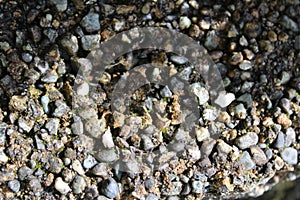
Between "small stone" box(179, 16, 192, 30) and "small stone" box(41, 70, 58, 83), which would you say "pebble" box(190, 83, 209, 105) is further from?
"small stone" box(41, 70, 58, 83)

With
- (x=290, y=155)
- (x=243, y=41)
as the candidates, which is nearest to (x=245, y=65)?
(x=243, y=41)

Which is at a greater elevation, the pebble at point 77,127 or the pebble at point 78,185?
the pebble at point 77,127

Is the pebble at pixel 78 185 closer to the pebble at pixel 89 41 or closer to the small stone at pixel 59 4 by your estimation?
the pebble at pixel 89 41

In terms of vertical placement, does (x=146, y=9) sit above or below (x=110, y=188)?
above

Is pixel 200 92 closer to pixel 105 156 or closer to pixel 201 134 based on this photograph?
pixel 201 134

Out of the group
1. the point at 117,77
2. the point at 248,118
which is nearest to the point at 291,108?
the point at 248,118

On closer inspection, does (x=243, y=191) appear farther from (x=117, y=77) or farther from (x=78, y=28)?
(x=78, y=28)

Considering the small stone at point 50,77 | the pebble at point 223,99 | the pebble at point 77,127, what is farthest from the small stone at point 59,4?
the pebble at point 223,99
